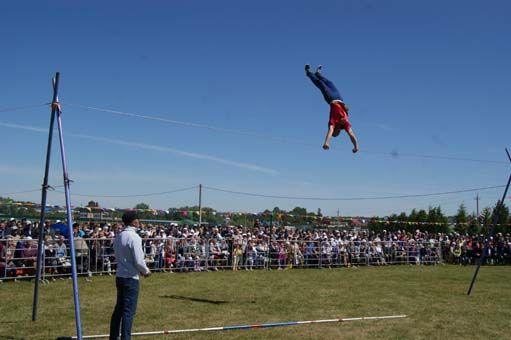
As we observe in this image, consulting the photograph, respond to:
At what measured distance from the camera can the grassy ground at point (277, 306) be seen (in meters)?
7.75

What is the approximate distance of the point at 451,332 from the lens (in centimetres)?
797

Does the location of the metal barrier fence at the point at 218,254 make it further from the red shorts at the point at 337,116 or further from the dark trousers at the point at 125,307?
the red shorts at the point at 337,116

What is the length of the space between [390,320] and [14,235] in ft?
34.7

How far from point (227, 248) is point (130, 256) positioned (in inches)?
463

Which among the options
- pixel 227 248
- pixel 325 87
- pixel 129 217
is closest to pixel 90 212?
pixel 227 248

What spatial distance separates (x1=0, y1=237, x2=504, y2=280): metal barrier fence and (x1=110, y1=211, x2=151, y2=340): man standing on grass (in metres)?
7.71

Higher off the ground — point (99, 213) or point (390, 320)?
point (99, 213)

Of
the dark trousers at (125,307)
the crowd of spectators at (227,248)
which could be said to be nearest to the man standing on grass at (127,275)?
the dark trousers at (125,307)

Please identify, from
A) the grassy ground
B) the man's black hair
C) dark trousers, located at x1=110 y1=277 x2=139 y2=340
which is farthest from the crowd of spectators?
the man's black hair

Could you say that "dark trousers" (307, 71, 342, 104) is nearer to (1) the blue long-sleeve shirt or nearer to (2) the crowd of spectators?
(1) the blue long-sleeve shirt

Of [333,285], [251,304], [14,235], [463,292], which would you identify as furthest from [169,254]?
[463,292]

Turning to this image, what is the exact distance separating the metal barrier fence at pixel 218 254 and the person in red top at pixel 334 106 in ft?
26.0

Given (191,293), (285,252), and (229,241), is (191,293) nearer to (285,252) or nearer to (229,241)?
(229,241)

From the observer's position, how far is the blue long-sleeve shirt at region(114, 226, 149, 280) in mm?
6039
